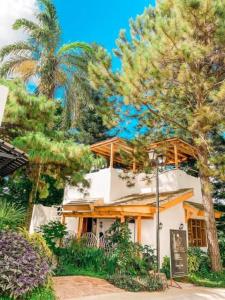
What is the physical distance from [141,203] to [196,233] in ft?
14.8

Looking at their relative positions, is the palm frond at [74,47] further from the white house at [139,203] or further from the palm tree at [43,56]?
the white house at [139,203]

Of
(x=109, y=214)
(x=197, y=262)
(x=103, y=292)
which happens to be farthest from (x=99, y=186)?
(x=103, y=292)

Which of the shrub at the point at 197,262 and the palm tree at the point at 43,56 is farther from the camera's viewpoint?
the palm tree at the point at 43,56

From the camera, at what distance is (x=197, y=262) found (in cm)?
1194

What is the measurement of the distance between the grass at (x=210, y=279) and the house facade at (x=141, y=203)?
1.52 metres

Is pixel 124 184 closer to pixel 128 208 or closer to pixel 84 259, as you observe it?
pixel 128 208

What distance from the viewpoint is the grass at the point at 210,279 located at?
1027 cm

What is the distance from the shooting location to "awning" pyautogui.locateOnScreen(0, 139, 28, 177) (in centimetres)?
677

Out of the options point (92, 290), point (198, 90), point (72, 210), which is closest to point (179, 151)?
point (198, 90)

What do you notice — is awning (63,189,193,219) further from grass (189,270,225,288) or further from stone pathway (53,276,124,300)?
stone pathway (53,276,124,300)

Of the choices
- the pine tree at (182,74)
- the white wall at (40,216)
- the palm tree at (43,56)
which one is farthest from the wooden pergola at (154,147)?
the white wall at (40,216)

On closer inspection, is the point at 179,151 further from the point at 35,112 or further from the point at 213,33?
the point at 35,112

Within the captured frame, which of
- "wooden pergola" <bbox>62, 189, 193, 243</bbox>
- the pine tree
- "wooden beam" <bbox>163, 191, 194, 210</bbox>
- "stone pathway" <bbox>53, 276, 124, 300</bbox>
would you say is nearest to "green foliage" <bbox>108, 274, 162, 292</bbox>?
"stone pathway" <bbox>53, 276, 124, 300</bbox>

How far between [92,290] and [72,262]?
350cm
